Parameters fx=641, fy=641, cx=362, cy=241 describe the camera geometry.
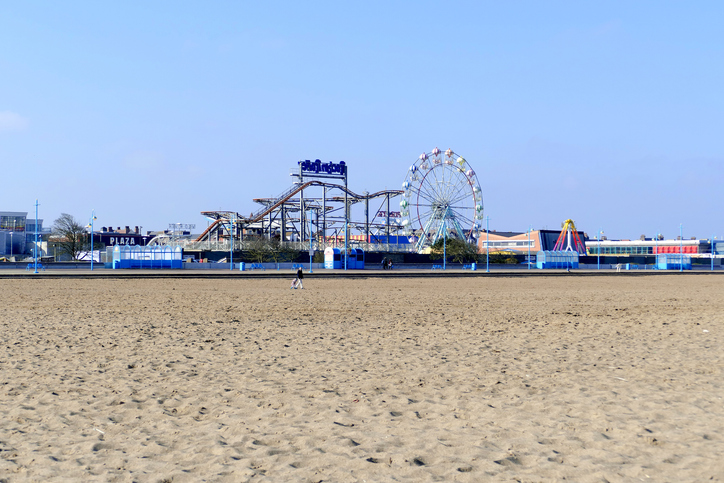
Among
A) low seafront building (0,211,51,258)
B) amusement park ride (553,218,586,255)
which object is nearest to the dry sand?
amusement park ride (553,218,586,255)

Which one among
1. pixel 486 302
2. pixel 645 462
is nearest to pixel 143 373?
pixel 645 462

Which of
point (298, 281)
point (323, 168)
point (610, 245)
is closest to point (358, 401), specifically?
point (298, 281)

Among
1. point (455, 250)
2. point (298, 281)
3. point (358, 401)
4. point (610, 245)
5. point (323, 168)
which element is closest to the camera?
point (358, 401)

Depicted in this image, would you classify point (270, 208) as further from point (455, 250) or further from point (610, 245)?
point (610, 245)

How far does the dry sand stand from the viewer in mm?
5426

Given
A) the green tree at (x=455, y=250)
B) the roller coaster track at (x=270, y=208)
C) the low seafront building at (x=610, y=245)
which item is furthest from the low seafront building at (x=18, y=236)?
the low seafront building at (x=610, y=245)

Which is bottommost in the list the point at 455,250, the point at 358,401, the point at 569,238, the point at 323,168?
the point at 358,401

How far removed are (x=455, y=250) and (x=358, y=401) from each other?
69.3 metres

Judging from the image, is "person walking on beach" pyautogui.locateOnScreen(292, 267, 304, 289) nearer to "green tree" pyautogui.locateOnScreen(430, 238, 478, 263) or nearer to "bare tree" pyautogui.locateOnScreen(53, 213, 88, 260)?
"green tree" pyautogui.locateOnScreen(430, 238, 478, 263)

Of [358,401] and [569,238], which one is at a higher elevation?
[569,238]

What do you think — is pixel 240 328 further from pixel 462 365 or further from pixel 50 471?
pixel 50 471

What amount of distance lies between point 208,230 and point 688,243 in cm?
8920

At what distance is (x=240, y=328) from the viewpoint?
48.1 feet

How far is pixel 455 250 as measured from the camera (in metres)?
76.1
